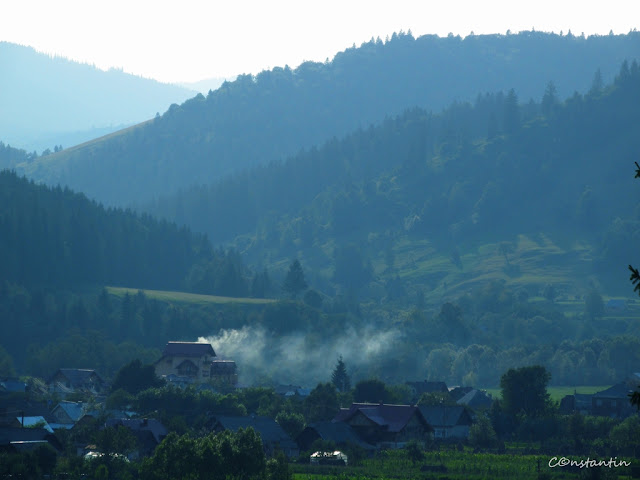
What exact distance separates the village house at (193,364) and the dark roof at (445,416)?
40896mm

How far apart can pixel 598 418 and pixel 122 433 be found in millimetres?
49764

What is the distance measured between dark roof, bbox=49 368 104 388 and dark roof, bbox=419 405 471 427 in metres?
41.3

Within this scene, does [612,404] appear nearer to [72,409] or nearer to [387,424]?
[387,424]

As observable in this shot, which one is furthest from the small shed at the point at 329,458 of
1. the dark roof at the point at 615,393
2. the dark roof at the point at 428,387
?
the dark roof at the point at 428,387

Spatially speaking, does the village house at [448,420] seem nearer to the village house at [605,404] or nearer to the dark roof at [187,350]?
the village house at [605,404]

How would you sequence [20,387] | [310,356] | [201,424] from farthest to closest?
[310,356] < [20,387] < [201,424]

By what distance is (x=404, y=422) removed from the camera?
10400 cm

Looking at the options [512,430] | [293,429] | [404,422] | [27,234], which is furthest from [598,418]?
[27,234]

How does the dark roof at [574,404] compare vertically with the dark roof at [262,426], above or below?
below

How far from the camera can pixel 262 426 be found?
95375mm

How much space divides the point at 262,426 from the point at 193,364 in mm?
58950

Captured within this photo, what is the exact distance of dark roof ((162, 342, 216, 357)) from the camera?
154m

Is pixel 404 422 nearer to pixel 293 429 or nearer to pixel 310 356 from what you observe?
pixel 293 429

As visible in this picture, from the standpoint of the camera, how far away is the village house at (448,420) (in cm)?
10994
